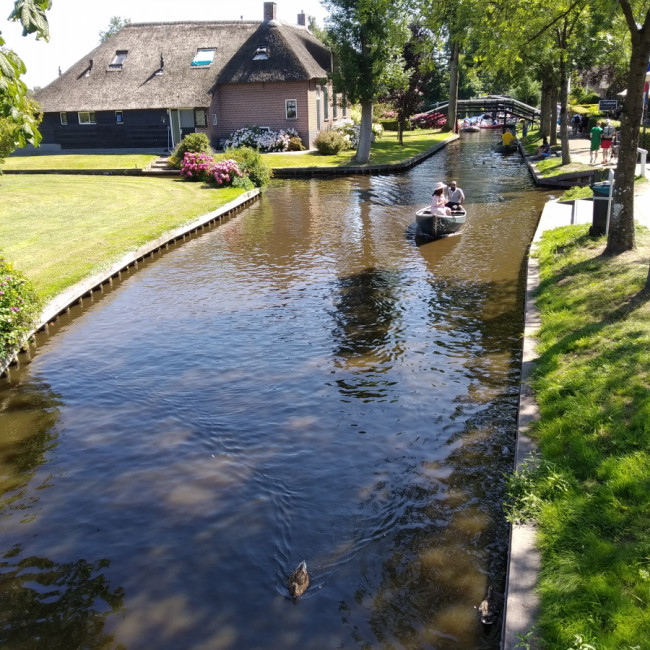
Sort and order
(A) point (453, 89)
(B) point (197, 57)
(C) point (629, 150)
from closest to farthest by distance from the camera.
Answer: (C) point (629, 150) → (B) point (197, 57) → (A) point (453, 89)

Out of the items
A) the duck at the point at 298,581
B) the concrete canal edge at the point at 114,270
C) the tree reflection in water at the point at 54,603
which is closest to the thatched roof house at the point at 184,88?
the concrete canal edge at the point at 114,270

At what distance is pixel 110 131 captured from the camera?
4391 centimetres

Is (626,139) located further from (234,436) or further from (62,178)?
(62,178)

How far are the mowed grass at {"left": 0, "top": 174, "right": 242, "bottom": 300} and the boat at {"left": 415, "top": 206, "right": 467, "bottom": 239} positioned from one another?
329 inches

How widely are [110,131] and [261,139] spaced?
10.3 meters

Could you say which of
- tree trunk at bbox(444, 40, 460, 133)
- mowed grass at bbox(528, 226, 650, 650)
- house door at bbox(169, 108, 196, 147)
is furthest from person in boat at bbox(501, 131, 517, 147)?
mowed grass at bbox(528, 226, 650, 650)

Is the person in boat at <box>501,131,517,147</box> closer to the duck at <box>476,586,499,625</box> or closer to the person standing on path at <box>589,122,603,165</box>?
the person standing on path at <box>589,122,603,165</box>

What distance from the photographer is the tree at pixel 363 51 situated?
3262 centimetres

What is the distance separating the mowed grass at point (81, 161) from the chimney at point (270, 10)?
13.7 m

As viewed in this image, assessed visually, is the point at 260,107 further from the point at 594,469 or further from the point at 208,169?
the point at 594,469

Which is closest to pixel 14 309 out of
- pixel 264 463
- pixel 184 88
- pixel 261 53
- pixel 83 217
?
pixel 264 463

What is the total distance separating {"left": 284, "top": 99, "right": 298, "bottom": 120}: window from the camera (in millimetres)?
43562

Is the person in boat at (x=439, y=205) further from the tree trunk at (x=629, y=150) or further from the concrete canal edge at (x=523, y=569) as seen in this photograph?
the concrete canal edge at (x=523, y=569)

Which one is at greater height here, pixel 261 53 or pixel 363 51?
pixel 261 53
